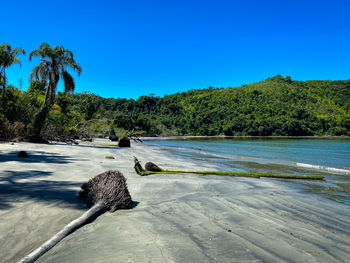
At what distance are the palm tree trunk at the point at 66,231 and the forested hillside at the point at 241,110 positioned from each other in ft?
207

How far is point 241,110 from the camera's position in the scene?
123188mm

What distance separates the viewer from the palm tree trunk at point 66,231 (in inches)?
90.4

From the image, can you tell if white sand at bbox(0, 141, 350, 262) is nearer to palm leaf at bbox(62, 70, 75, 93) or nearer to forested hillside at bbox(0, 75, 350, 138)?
palm leaf at bbox(62, 70, 75, 93)

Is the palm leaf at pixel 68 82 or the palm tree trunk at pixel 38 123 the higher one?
the palm leaf at pixel 68 82

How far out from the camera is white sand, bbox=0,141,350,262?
2.50 meters

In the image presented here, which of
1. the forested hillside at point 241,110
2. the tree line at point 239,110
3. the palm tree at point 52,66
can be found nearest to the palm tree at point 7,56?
the palm tree at point 52,66

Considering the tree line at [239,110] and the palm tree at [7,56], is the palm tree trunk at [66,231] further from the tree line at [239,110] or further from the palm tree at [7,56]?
the tree line at [239,110]

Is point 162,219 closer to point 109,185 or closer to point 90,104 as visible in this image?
point 109,185

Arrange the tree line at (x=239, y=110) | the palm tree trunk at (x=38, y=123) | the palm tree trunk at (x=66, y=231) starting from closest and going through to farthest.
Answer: the palm tree trunk at (x=66, y=231) → the palm tree trunk at (x=38, y=123) → the tree line at (x=239, y=110)

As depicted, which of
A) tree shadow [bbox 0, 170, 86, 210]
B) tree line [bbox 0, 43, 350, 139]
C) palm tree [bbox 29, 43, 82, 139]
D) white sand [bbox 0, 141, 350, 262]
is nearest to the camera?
white sand [bbox 0, 141, 350, 262]

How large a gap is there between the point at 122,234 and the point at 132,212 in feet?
2.87

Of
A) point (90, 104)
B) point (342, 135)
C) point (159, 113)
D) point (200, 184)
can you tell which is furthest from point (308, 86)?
point (200, 184)

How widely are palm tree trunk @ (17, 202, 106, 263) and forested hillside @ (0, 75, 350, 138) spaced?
63.1 meters

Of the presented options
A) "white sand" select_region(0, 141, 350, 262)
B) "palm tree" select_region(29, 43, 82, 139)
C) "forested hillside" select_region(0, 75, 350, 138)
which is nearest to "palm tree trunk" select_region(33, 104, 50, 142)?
"palm tree" select_region(29, 43, 82, 139)
